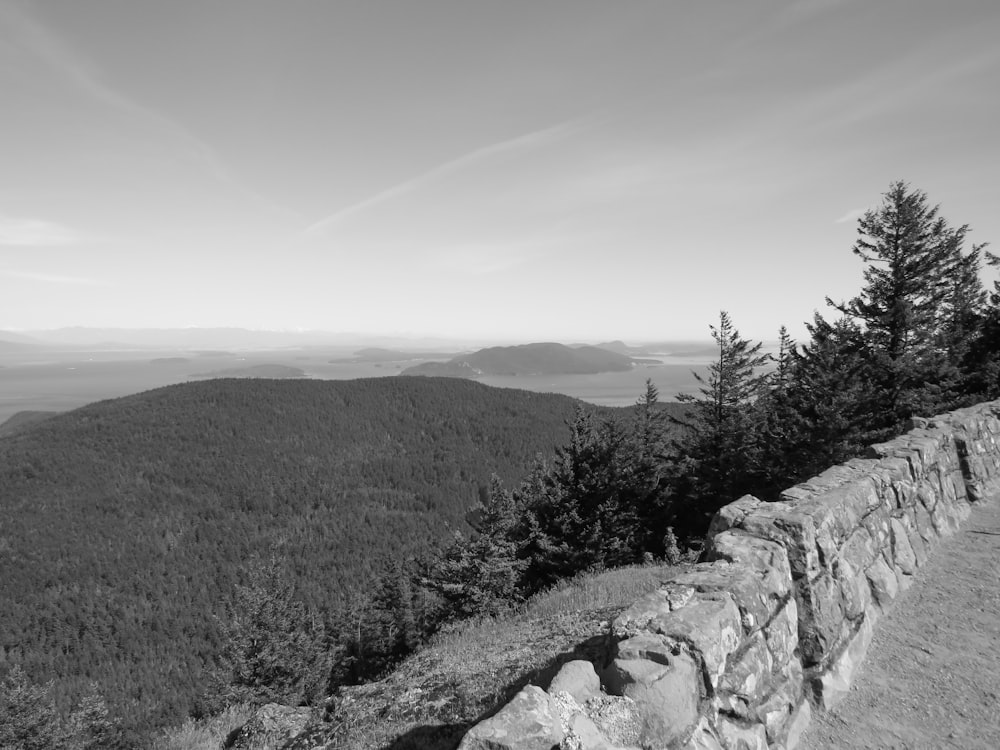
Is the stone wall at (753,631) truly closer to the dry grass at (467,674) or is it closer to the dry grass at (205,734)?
the dry grass at (467,674)

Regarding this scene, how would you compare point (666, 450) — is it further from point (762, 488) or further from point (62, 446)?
point (62, 446)

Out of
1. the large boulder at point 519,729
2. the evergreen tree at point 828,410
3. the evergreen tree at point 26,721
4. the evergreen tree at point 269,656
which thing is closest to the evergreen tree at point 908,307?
the evergreen tree at point 828,410

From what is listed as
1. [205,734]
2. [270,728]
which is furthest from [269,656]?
[270,728]

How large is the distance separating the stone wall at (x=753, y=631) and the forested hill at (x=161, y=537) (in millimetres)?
88780

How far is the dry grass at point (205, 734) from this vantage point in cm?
888

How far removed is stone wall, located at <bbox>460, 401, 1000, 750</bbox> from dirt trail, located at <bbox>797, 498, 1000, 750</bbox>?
22 cm

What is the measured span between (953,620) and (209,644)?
136 meters

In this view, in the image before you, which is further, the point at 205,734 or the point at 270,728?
the point at 205,734

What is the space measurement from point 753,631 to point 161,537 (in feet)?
638

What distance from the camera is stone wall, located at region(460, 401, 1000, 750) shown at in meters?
3.57

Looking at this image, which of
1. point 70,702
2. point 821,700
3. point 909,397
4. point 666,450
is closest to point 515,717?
point 821,700

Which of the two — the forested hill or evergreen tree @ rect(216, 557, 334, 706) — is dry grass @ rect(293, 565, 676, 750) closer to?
evergreen tree @ rect(216, 557, 334, 706)

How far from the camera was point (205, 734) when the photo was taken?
373 inches

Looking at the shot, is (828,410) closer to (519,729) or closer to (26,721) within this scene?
(519,729)
